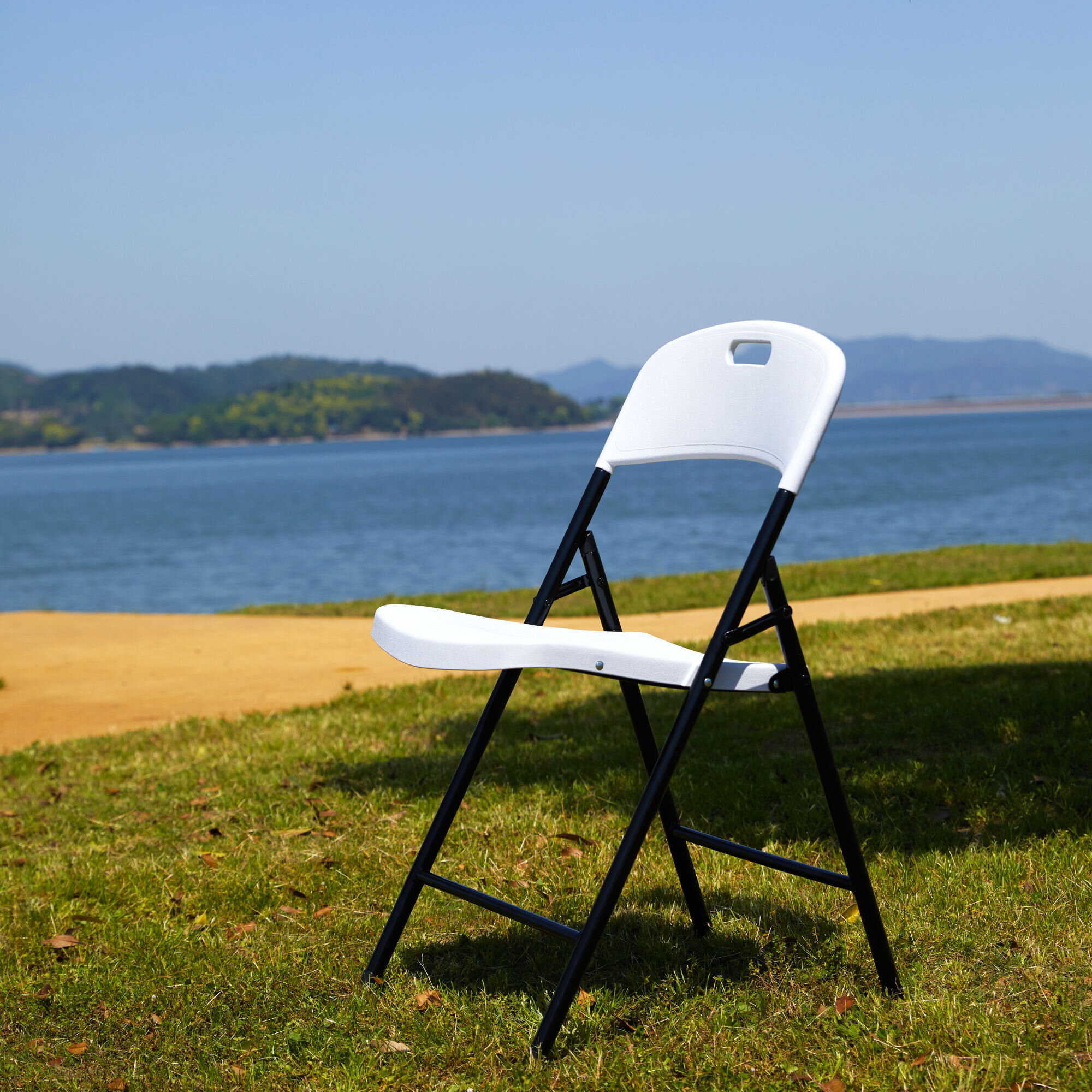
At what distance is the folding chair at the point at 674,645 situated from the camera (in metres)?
2.20

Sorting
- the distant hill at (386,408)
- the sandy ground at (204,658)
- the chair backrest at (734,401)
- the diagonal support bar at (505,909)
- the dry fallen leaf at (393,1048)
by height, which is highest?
the distant hill at (386,408)

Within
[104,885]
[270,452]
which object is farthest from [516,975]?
[270,452]

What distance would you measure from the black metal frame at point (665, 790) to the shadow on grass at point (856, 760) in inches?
40.7

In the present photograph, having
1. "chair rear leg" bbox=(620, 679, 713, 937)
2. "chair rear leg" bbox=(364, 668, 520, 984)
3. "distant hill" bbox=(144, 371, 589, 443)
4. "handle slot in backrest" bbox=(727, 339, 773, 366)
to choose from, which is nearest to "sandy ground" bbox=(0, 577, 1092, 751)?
"chair rear leg" bbox=(364, 668, 520, 984)

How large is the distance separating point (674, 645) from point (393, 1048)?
3.44 ft

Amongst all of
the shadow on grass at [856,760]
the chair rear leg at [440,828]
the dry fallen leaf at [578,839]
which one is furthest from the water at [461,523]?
the chair rear leg at [440,828]

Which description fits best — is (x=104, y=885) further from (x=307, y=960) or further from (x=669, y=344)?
(x=669, y=344)

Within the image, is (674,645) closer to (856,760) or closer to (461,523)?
(856,760)

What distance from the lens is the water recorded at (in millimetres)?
27562

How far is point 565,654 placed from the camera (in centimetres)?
219

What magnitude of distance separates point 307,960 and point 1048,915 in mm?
1861

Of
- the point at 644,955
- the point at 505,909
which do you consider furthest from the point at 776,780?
the point at 505,909

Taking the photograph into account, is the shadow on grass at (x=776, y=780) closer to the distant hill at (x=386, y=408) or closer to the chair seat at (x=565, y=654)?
the chair seat at (x=565, y=654)

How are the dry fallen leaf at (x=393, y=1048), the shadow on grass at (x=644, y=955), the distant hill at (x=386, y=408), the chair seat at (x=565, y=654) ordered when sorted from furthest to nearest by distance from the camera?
the distant hill at (x=386, y=408)
the shadow on grass at (x=644, y=955)
the dry fallen leaf at (x=393, y=1048)
the chair seat at (x=565, y=654)
